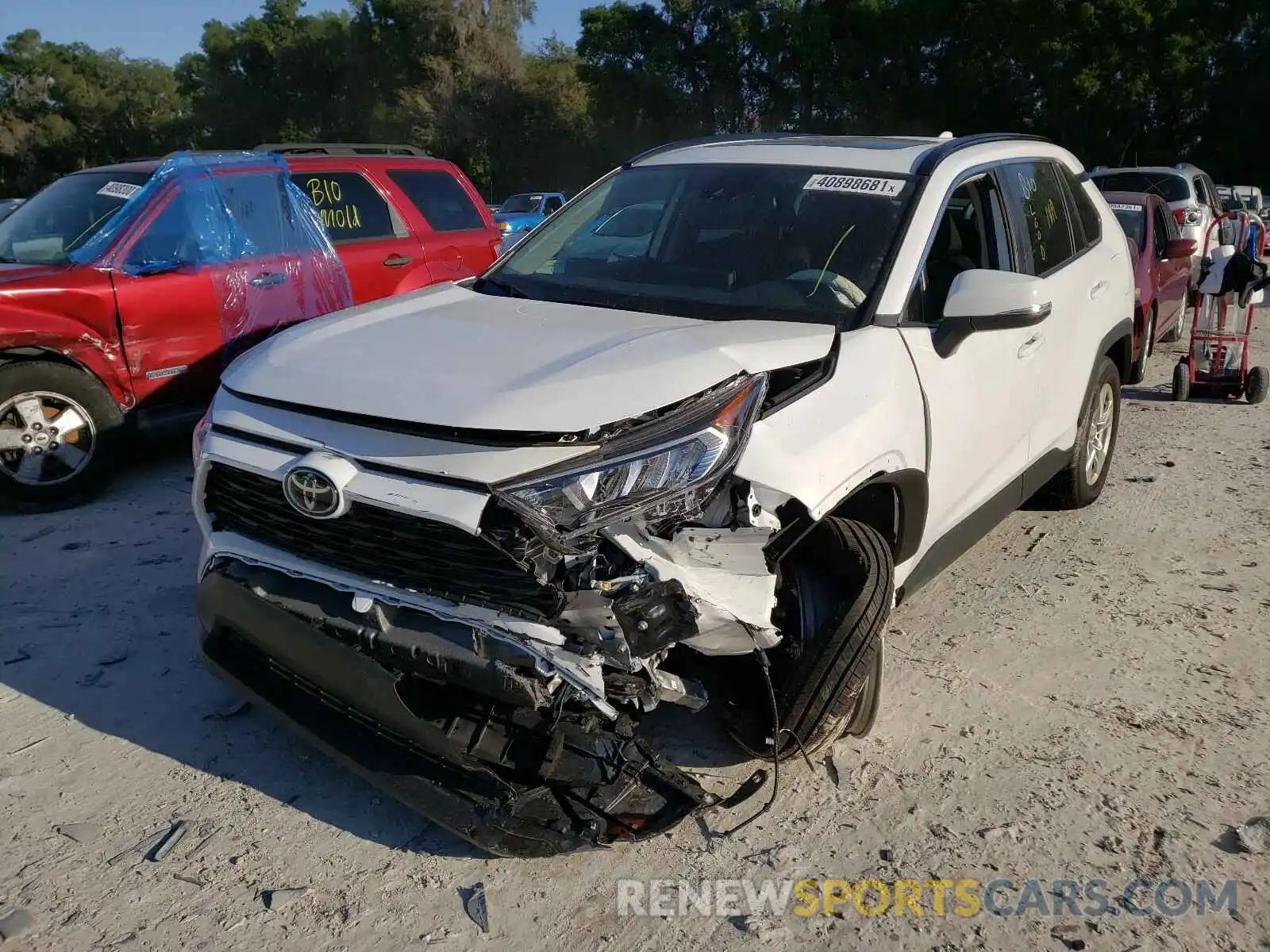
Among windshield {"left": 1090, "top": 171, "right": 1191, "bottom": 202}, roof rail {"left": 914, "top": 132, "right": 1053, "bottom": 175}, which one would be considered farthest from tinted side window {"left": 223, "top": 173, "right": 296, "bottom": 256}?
windshield {"left": 1090, "top": 171, "right": 1191, "bottom": 202}

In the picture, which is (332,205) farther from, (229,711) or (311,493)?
(311,493)

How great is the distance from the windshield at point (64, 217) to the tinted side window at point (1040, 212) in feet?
16.6

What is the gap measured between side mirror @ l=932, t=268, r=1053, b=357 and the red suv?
462cm

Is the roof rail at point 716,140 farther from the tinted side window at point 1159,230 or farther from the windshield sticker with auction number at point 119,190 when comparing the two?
the tinted side window at point 1159,230

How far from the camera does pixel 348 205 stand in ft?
24.7

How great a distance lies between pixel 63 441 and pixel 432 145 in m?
42.2

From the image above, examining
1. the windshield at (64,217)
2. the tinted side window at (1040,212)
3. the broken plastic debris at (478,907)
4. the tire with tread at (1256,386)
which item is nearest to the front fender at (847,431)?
the broken plastic debris at (478,907)

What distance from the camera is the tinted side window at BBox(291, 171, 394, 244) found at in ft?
24.1

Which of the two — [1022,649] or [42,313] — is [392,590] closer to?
[1022,649]

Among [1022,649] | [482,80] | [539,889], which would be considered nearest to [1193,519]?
[1022,649]

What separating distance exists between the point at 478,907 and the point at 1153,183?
48.3ft

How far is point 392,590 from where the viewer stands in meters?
2.84

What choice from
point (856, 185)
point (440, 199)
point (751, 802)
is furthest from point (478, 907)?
point (440, 199)

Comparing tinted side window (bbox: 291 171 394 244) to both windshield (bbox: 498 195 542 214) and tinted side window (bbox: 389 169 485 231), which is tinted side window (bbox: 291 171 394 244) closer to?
tinted side window (bbox: 389 169 485 231)
